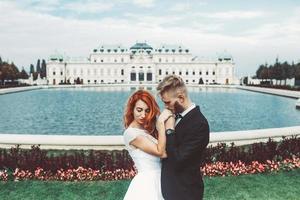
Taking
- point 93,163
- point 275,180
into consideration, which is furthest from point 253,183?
point 93,163

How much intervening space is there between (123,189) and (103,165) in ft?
2.70

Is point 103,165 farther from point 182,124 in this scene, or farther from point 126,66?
point 126,66

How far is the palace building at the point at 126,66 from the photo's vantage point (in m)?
107

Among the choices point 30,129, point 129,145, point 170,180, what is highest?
point 129,145

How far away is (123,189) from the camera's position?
6.71 metres

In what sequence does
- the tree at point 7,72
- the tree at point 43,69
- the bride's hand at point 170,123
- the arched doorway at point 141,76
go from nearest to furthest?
the bride's hand at point 170,123, the tree at point 7,72, the tree at point 43,69, the arched doorway at point 141,76

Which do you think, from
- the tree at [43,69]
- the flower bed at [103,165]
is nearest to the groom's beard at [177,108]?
the flower bed at [103,165]

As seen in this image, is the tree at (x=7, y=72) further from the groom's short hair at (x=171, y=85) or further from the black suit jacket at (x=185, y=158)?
the groom's short hair at (x=171, y=85)

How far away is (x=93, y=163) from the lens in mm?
7352

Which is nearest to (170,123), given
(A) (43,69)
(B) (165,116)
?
(B) (165,116)

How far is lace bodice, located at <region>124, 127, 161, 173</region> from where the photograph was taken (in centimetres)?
339

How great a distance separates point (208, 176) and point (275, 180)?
1103mm

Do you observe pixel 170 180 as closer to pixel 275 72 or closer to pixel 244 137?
pixel 244 137

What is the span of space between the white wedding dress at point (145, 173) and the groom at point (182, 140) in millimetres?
135
